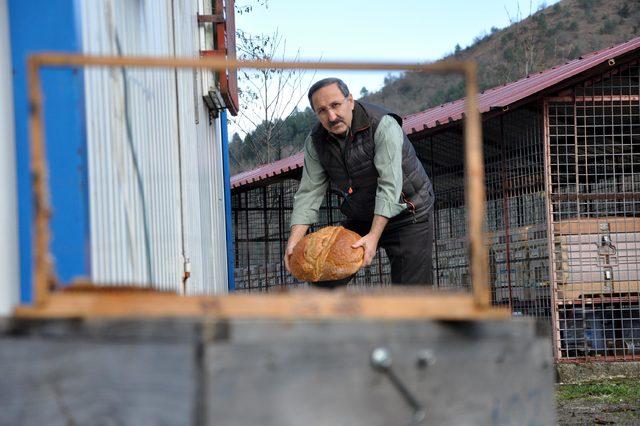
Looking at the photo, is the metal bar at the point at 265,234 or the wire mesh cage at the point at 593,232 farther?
the metal bar at the point at 265,234

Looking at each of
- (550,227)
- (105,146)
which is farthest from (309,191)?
(550,227)

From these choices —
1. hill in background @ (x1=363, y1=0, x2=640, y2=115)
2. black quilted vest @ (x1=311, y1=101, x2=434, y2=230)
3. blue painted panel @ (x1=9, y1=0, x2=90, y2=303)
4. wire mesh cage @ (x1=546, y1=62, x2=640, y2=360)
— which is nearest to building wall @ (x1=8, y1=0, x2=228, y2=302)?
blue painted panel @ (x1=9, y1=0, x2=90, y2=303)

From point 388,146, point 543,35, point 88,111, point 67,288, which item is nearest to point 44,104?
point 88,111

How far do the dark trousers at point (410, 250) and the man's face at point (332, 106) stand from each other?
28.5 inches

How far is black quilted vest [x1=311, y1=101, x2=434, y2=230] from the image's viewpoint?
17.4 feet

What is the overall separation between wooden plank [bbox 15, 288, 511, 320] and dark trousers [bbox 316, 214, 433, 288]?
3088 mm

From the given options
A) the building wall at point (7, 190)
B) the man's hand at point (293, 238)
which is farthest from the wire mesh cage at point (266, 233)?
the building wall at point (7, 190)

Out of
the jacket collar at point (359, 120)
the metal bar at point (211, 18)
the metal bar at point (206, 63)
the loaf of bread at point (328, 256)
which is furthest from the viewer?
the metal bar at point (211, 18)

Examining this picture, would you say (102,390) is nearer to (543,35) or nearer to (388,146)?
(388,146)

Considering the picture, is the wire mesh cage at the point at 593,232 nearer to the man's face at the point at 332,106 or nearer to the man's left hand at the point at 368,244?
the man's face at the point at 332,106

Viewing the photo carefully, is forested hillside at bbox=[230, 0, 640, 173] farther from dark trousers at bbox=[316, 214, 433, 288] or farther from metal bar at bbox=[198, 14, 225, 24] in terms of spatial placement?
dark trousers at bbox=[316, 214, 433, 288]

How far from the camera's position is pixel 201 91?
26.3 ft

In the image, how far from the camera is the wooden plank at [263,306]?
2.22 metres

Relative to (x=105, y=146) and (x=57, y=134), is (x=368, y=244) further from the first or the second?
(x=57, y=134)
